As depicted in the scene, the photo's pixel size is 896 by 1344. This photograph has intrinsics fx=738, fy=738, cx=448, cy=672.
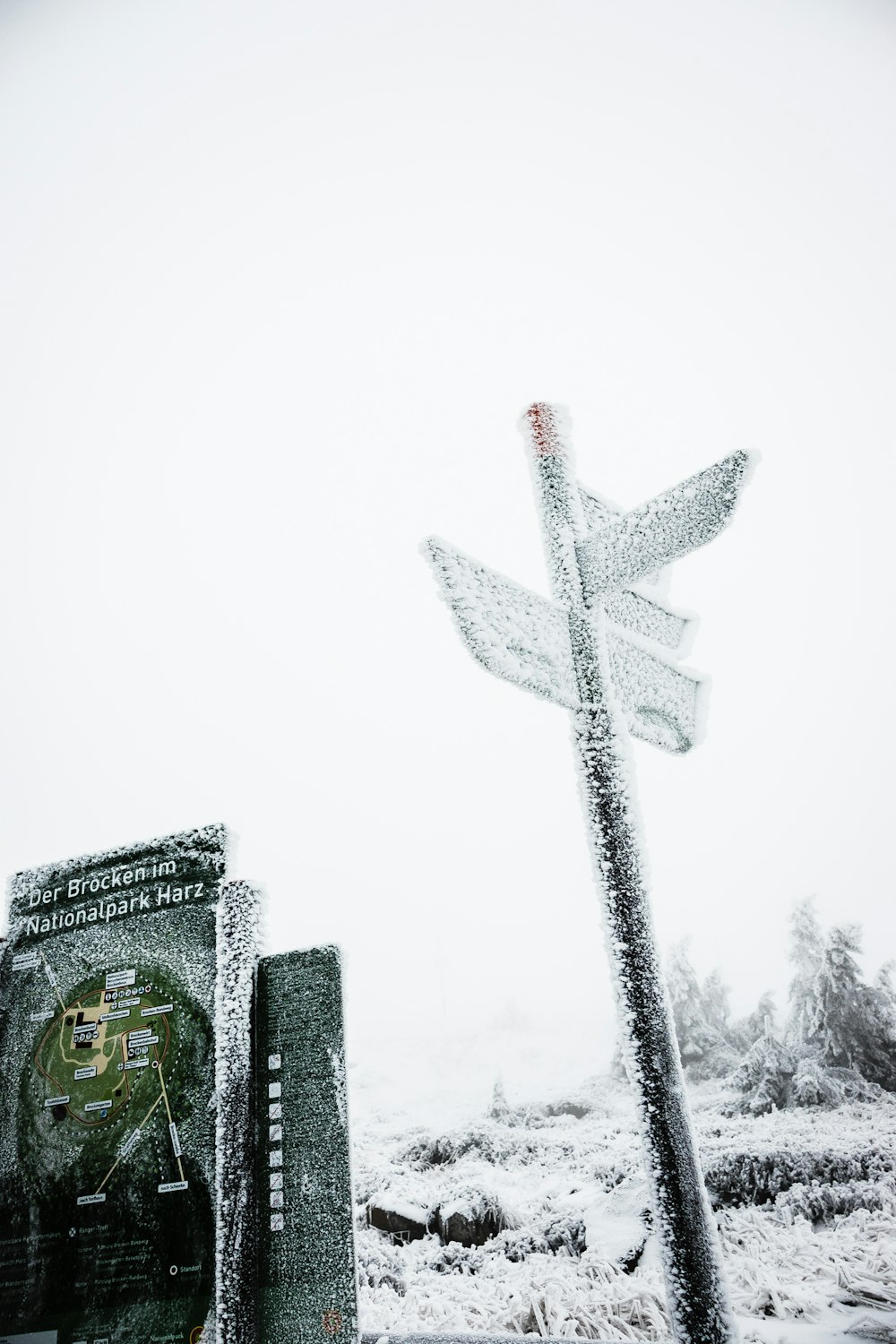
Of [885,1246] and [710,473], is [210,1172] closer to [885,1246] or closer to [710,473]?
[885,1246]

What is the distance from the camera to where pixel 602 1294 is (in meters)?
1.76

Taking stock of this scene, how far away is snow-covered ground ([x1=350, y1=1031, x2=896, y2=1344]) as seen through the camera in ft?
5.38

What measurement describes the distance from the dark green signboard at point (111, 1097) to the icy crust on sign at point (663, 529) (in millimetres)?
1269

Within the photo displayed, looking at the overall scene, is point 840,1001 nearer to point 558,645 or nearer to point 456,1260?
point 456,1260

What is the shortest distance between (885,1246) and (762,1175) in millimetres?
288

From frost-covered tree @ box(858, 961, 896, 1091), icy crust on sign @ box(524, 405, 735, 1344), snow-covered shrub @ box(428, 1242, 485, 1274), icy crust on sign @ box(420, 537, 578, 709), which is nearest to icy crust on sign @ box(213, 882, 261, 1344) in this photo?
snow-covered shrub @ box(428, 1242, 485, 1274)

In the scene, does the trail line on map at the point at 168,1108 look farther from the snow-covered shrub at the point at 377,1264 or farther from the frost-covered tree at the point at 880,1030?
the frost-covered tree at the point at 880,1030

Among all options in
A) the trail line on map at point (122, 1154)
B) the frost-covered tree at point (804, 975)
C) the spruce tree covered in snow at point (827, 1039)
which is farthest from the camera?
the frost-covered tree at point (804, 975)

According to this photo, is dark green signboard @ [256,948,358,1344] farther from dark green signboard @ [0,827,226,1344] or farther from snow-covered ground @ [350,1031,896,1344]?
snow-covered ground @ [350,1031,896,1344]

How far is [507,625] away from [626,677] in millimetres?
312

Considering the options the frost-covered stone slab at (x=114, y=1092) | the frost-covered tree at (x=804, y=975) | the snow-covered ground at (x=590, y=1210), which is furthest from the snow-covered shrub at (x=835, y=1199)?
the frost-covered stone slab at (x=114, y=1092)

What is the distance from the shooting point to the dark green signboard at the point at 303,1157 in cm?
156

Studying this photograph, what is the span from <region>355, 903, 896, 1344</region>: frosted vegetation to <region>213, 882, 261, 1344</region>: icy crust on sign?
0.55 m

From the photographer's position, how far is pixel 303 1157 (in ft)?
5.44
